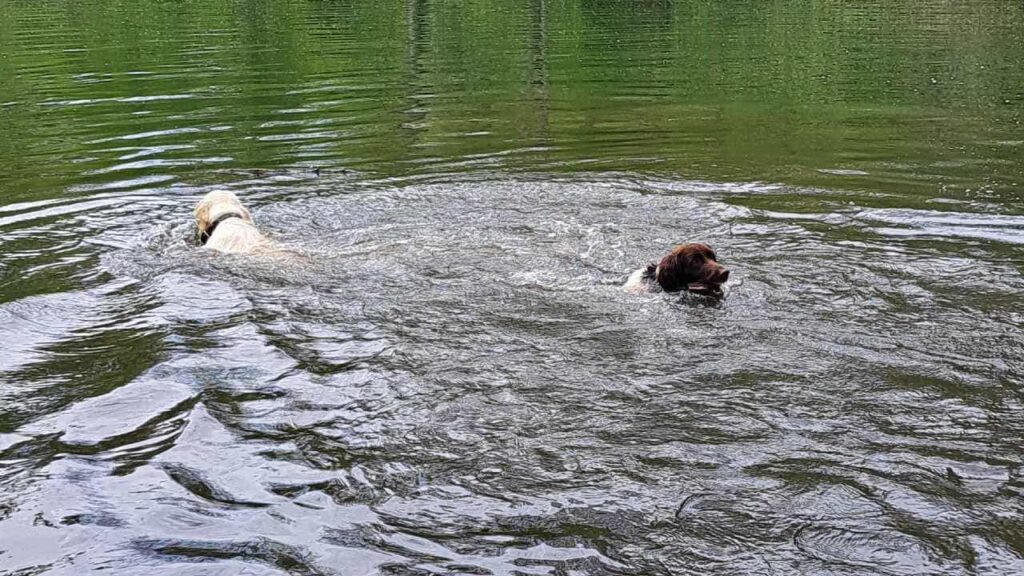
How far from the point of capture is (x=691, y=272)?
774 centimetres

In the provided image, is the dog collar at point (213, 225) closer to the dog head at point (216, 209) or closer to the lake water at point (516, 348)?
the dog head at point (216, 209)

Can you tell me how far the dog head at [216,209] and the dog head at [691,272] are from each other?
173 inches

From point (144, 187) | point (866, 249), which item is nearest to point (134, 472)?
point (866, 249)

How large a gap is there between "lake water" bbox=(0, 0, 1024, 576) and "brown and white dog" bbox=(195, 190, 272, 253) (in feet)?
0.86

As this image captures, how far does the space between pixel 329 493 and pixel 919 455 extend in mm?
2884

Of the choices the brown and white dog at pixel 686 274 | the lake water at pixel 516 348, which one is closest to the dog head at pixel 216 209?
the lake water at pixel 516 348

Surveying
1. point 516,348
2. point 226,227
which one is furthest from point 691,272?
point 226,227

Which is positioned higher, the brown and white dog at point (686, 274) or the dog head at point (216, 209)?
the dog head at point (216, 209)

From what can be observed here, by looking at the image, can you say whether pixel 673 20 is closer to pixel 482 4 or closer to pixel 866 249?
pixel 482 4

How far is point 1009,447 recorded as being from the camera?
5.17 meters

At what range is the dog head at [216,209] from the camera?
10.0 m

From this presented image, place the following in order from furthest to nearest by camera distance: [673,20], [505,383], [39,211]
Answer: [673,20] < [39,211] < [505,383]

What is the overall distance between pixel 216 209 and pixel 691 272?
488 cm

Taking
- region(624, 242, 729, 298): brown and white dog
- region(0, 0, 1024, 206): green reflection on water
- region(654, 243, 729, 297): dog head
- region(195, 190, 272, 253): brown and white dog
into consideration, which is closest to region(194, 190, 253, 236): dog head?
region(195, 190, 272, 253): brown and white dog
